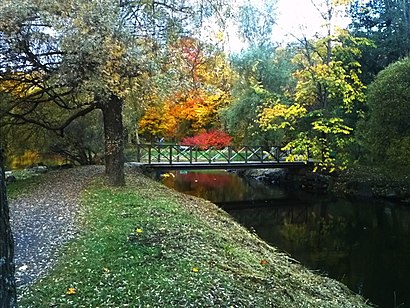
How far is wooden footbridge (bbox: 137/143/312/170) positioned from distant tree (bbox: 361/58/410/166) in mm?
4742

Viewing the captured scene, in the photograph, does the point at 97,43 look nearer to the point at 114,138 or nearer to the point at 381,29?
the point at 114,138

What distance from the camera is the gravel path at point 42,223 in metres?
6.14

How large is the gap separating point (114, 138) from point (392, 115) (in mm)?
11691

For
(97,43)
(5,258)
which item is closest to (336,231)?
(97,43)

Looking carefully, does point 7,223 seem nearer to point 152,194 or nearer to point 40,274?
point 40,274

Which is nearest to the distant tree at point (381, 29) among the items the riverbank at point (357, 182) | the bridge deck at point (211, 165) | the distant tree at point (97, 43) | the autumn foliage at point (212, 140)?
the riverbank at point (357, 182)

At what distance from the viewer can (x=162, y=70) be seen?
11820 millimetres

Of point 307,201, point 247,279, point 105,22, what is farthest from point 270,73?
point 247,279

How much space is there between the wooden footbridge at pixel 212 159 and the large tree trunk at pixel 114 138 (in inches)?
313

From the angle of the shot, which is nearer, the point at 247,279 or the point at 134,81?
the point at 247,279

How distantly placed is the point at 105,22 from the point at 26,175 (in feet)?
31.9

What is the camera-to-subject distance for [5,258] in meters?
2.87

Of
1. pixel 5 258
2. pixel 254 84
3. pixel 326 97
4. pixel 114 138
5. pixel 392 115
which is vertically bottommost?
pixel 5 258

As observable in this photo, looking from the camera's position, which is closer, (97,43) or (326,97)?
(97,43)
